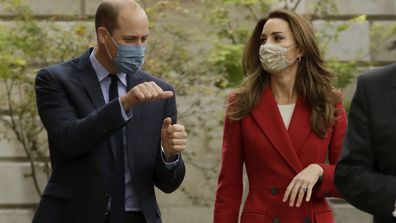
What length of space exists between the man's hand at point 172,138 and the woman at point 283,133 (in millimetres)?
588

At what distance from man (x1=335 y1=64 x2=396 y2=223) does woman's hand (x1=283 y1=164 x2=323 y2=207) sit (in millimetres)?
1348

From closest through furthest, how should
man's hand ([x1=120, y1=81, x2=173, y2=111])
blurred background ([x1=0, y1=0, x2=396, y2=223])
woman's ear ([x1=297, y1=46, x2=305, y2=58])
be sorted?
man's hand ([x1=120, y1=81, x2=173, y2=111]), woman's ear ([x1=297, y1=46, x2=305, y2=58]), blurred background ([x1=0, y1=0, x2=396, y2=223])

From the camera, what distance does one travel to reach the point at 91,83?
5.17 m

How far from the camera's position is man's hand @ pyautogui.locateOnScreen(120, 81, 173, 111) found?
4730 millimetres

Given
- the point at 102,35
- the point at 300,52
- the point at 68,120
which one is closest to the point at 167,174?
the point at 68,120

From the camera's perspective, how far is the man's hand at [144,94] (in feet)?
15.5

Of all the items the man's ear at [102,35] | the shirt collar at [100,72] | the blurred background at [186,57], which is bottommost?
the blurred background at [186,57]

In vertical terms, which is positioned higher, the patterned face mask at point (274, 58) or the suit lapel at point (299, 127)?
the patterned face mask at point (274, 58)

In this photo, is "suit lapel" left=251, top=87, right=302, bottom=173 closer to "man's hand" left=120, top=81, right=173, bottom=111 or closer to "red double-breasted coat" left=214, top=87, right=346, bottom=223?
"red double-breasted coat" left=214, top=87, right=346, bottom=223

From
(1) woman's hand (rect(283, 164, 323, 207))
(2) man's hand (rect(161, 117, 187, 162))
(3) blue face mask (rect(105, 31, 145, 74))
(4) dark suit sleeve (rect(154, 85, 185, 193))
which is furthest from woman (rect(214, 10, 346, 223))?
(3) blue face mask (rect(105, 31, 145, 74))

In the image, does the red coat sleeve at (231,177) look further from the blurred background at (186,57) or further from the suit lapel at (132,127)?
the blurred background at (186,57)

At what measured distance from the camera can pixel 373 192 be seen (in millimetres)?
3811

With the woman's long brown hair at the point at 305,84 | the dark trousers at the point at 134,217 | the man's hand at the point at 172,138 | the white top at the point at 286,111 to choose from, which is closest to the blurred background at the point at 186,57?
the woman's long brown hair at the point at 305,84

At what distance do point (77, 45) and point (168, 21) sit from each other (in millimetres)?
1343
